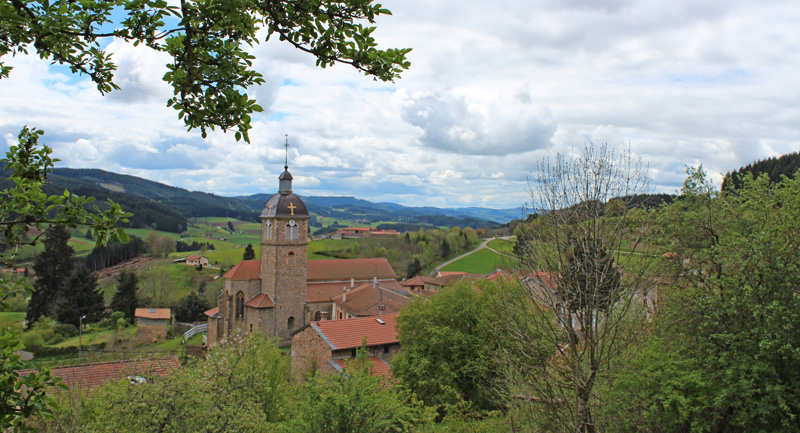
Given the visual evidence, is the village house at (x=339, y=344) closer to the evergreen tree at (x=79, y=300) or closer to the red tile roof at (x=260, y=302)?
the red tile roof at (x=260, y=302)

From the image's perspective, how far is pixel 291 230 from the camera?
41.7m

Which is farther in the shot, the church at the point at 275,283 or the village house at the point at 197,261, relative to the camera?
the village house at the point at 197,261

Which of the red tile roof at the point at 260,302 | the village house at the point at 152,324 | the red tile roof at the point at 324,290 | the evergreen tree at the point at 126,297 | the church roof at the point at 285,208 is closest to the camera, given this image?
the red tile roof at the point at 260,302

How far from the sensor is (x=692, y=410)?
1150 centimetres

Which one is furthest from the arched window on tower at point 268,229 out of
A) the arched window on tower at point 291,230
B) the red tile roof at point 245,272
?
the red tile roof at point 245,272

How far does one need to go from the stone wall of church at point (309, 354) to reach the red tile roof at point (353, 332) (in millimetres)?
448

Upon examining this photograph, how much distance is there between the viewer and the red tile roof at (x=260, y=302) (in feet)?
134

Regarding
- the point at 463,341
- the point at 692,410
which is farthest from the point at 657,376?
the point at 463,341

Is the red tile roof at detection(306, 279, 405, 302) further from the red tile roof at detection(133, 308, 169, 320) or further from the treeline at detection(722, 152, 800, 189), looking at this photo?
the treeline at detection(722, 152, 800, 189)

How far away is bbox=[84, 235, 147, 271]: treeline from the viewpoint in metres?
78.7

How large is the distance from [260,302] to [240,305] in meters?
2.70

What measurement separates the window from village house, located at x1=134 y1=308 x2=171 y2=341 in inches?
454

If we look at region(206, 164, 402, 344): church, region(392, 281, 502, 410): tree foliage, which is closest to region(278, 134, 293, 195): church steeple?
region(206, 164, 402, 344): church

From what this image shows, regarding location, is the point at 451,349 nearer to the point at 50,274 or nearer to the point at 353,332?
the point at 353,332
